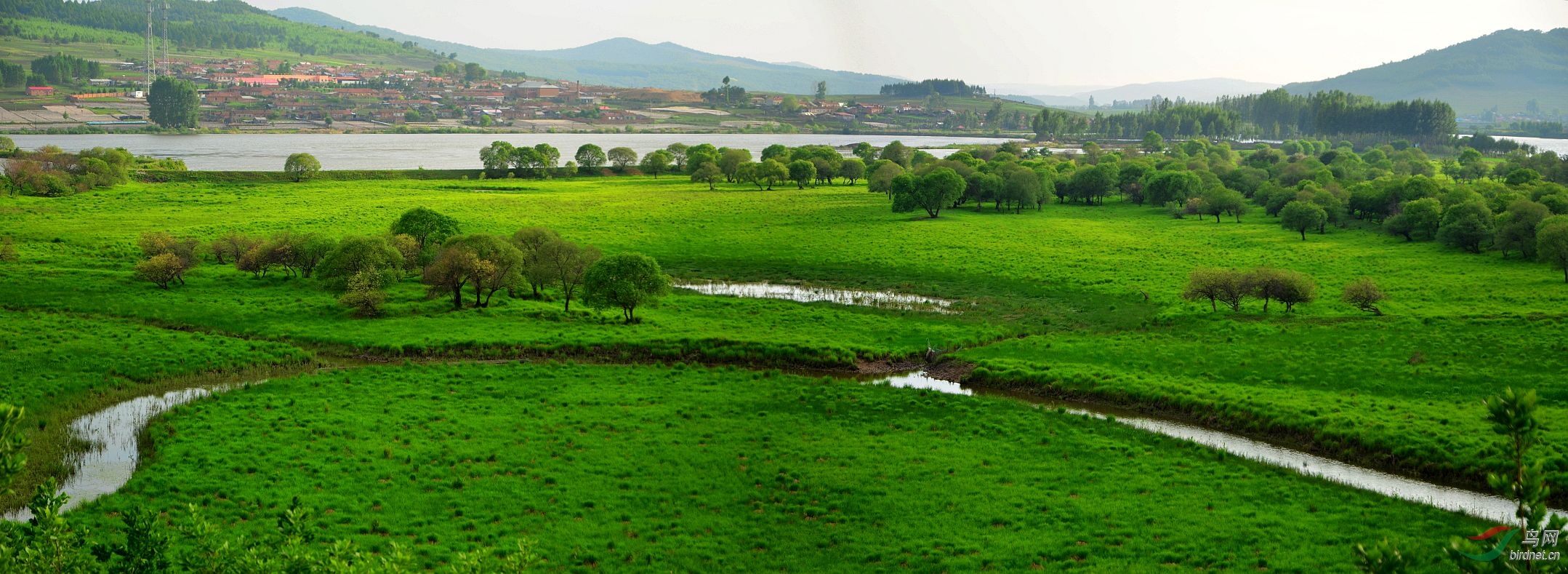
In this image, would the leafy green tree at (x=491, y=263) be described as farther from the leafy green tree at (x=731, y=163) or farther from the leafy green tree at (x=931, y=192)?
the leafy green tree at (x=731, y=163)

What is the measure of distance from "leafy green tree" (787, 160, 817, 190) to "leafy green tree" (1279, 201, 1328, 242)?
56359mm

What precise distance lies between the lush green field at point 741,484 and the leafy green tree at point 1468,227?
52.9m

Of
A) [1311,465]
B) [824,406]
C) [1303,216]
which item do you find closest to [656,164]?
[1303,216]

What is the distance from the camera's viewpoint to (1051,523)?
2595 centimetres

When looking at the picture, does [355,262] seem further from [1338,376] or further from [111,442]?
[1338,376]

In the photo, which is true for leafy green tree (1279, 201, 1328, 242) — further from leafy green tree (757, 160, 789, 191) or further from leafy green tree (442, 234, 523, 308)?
leafy green tree (442, 234, 523, 308)

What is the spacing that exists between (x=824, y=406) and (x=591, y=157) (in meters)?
116

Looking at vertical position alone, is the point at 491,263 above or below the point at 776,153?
below

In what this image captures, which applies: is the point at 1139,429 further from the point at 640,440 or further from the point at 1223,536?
the point at 640,440

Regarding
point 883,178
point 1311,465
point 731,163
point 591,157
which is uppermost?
point 591,157

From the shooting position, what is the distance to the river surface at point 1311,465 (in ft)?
92.8

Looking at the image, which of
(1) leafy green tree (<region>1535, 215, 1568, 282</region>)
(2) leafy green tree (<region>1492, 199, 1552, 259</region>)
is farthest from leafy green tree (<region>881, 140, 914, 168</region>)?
(1) leafy green tree (<region>1535, 215, 1568, 282</region>)

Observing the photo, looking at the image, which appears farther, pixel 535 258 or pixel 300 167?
pixel 300 167

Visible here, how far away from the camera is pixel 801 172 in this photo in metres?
125
